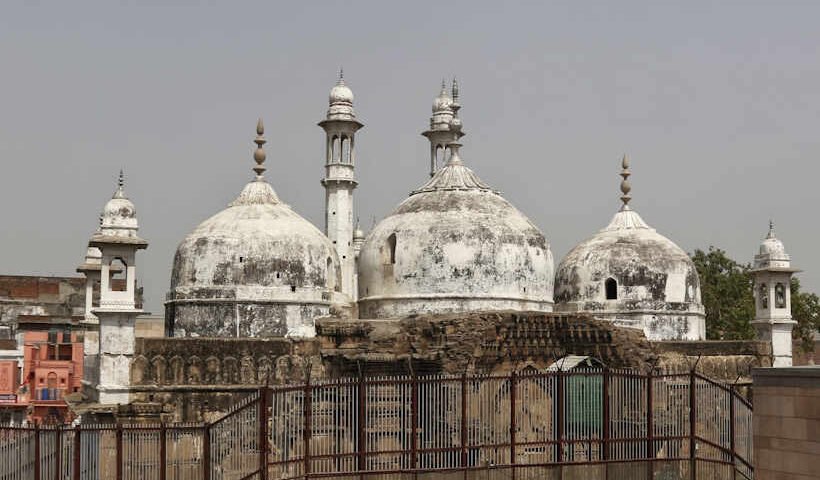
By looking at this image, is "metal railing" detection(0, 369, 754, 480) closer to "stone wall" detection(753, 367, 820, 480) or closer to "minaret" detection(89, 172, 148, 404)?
"stone wall" detection(753, 367, 820, 480)

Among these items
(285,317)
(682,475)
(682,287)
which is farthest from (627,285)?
(682,475)

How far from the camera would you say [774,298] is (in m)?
30.6

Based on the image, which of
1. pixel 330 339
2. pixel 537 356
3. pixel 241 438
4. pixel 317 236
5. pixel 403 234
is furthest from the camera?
pixel 317 236

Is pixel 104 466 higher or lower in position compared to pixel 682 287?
lower

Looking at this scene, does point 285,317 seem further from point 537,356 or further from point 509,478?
point 509,478

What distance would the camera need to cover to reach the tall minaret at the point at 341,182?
3100 cm

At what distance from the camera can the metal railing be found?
13.3 m

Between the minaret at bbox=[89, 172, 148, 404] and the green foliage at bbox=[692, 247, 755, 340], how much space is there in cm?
2246

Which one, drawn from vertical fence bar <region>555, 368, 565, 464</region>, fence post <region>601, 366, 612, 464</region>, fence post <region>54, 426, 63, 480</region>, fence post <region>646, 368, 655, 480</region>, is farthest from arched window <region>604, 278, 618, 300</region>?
fence post <region>54, 426, 63, 480</region>

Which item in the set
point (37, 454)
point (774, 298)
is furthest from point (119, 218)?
point (774, 298)

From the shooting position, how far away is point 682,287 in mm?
29625

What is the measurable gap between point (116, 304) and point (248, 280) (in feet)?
12.3

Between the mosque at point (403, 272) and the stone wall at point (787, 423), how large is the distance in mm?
11233

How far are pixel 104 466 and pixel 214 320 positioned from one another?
13311 mm
